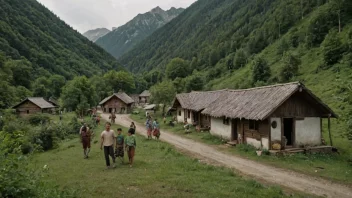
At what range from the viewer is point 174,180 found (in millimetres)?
12305

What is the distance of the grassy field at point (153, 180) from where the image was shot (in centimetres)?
1070

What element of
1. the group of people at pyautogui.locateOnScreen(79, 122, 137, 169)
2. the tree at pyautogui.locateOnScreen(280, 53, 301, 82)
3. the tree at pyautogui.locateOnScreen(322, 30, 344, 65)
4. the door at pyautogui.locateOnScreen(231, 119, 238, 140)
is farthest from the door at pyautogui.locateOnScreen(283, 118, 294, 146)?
the tree at pyautogui.locateOnScreen(322, 30, 344, 65)

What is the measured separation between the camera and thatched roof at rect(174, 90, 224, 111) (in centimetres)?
3478

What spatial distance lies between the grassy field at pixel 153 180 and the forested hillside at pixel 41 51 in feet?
239

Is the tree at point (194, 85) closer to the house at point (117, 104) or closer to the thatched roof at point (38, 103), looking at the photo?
the house at point (117, 104)

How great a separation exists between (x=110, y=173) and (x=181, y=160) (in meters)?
4.94

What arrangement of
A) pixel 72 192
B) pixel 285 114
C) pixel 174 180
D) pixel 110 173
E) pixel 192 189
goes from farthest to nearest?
pixel 285 114 → pixel 110 173 → pixel 174 180 → pixel 192 189 → pixel 72 192

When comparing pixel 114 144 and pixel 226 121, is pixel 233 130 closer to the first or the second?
pixel 226 121

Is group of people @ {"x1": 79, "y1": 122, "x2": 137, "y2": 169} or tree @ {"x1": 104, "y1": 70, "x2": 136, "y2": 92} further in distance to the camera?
tree @ {"x1": 104, "y1": 70, "x2": 136, "y2": 92}

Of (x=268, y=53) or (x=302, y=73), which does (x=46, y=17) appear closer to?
(x=268, y=53)

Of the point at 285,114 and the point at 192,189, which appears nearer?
the point at 192,189

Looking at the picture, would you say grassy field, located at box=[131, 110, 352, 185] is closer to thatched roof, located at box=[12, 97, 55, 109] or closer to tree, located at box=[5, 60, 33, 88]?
thatched roof, located at box=[12, 97, 55, 109]

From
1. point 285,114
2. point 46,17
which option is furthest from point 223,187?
point 46,17

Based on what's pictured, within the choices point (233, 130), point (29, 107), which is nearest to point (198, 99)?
point (233, 130)
